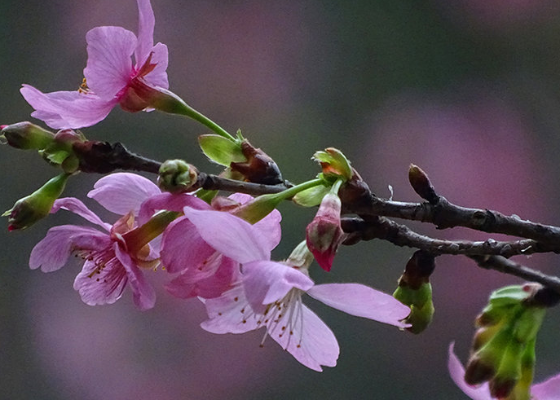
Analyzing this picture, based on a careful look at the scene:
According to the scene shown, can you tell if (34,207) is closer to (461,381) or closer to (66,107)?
(66,107)

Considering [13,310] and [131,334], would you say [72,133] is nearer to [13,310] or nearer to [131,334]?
[131,334]

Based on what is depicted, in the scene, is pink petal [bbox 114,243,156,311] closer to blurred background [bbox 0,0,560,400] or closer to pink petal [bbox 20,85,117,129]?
pink petal [bbox 20,85,117,129]

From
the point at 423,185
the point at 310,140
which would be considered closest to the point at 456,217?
the point at 423,185

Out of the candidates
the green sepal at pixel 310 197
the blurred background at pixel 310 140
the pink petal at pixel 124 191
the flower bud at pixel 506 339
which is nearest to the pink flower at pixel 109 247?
the pink petal at pixel 124 191

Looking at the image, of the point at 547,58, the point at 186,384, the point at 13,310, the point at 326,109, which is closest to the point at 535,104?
the point at 547,58

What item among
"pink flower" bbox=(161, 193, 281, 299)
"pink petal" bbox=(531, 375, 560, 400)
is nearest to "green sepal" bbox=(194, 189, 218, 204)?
"pink flower" bbox=(161, 193, 281, 299)

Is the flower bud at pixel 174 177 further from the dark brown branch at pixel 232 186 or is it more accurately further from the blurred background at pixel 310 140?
the blurred background at pixel 310 140

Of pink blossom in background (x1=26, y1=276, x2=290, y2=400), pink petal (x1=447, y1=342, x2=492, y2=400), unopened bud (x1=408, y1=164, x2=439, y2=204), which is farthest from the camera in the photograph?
pink blossom in background (x1=26, y1=276, x2=290, y2=400)
